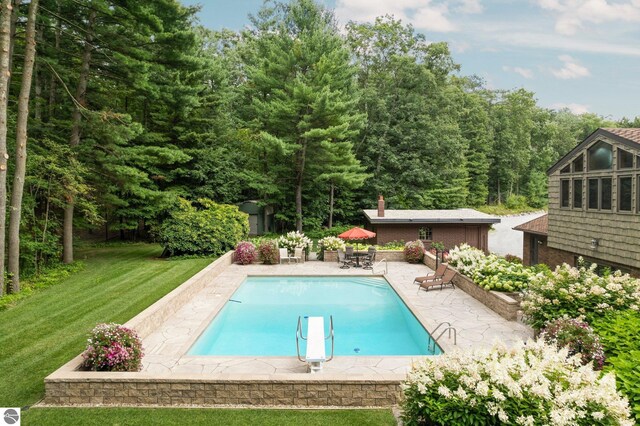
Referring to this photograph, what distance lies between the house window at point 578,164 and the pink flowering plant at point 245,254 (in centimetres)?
1282

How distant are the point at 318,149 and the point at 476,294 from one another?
17.8 meters

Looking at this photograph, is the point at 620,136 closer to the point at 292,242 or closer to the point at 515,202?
the point at 292,242

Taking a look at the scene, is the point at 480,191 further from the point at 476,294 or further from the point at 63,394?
the point at 63,394

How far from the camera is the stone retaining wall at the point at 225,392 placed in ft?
21.1

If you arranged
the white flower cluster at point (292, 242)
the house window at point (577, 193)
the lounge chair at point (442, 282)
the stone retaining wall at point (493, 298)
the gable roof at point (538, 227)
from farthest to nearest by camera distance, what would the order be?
the white flower cluster at point (292, 242)
the gable roof at point (538, 227)
the house window at point (577, 193)
the lounge chair at point (442, 282)
the stone retaining wall at point (493, 298)

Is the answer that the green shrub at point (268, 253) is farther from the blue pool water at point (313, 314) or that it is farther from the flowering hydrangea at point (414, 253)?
the flowering hydrangea at point (414, 253)

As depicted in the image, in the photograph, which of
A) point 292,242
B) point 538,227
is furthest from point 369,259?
point 538,227

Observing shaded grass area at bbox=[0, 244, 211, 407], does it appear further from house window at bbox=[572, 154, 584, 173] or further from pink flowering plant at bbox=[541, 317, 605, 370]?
house window at bbox=[572, 154, 584, 173]

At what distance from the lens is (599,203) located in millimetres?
13625

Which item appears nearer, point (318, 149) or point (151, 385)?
point (151, 385)

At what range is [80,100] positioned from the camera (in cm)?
1692

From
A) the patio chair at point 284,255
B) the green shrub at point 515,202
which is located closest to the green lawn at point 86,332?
the patio chair at point 284,255

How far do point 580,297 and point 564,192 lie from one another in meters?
9.01

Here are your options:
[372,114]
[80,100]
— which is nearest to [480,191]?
[372,114]
